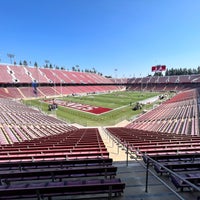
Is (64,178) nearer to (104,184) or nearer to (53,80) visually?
(104,184)

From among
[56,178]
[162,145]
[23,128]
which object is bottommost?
[23,128]

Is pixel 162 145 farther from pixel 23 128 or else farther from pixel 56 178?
pixel 23 128

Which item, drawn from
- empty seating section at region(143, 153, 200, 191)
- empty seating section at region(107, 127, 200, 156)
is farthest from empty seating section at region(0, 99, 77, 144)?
empty seating section at region(143, 153, 200, 191)

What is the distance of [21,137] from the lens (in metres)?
15.5

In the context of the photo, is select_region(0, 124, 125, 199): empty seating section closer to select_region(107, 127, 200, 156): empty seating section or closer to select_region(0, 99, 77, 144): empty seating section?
select_region(107, 127, 200, 156): empty seating section

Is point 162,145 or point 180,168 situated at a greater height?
point 180,168

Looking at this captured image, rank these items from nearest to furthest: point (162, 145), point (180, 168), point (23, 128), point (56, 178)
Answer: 1. point (56, 178)
2. point (180, 168)
3. point (162, 145)
4. point (23, 128)

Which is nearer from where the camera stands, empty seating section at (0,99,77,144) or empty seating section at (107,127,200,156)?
empty seating section at (107,127,200,156)

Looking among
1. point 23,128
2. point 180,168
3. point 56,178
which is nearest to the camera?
point 56,178

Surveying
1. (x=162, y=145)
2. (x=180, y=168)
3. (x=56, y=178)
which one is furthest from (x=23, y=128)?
(x=180, y=168)

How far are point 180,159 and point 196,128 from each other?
11886 mm

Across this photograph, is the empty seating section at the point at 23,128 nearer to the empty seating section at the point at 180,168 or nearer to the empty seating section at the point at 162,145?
the empty seating section at the point at 162,145

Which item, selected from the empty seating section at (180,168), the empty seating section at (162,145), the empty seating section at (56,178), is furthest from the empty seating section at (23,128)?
the empty seating section at (180,168)

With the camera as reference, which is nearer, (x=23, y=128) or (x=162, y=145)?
(x=162, y=145)
